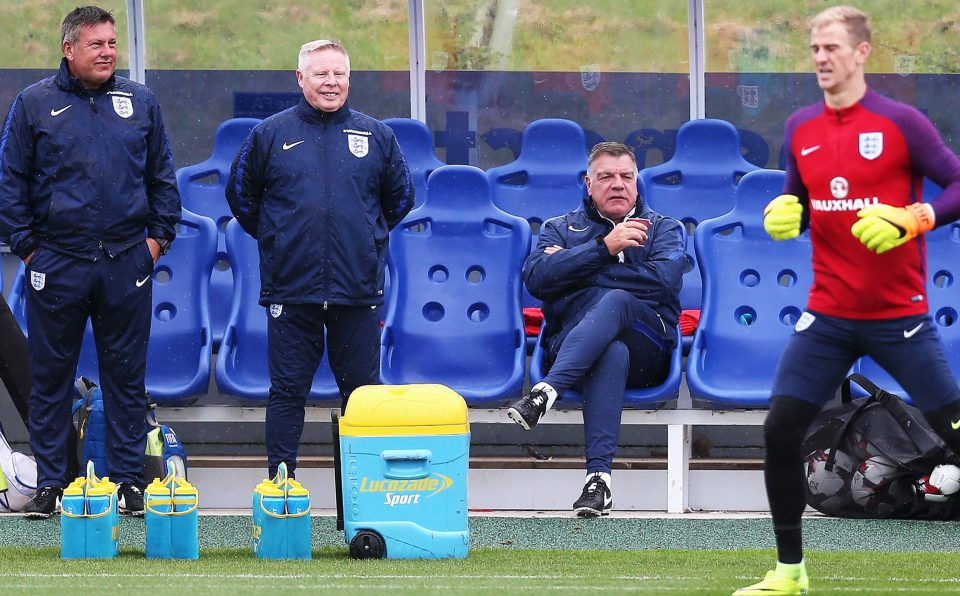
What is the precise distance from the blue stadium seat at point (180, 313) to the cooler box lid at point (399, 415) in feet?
5.93

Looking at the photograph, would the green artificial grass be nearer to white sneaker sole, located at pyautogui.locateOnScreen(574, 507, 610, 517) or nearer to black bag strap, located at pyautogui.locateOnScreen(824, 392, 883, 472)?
white sneaker sole, located at pyautogui.locateOnScreen(574, 507, 610, 517)

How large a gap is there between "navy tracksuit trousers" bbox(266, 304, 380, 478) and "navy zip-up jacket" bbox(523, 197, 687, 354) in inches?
32.7

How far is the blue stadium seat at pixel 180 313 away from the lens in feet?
23.9

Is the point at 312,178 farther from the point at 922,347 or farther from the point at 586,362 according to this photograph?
the point at 922,347

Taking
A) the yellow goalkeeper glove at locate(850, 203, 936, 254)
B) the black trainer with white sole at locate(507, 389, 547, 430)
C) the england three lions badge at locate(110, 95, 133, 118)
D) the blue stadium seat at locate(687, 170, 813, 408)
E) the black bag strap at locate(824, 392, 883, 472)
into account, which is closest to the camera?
the yellow goalkeeper glove at locate(850, 203, 936, 254)

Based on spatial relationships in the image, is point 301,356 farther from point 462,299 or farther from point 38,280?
point 462,299

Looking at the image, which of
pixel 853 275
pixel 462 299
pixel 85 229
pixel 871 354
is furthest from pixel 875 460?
pixel 85 229

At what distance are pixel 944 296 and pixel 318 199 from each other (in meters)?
3.08

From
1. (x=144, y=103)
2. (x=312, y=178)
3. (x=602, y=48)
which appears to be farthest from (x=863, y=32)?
(x=602, y=48)

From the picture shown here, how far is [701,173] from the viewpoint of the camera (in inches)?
313

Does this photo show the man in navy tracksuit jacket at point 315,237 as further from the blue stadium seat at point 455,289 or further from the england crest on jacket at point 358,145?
the blue stadium seat at point 455,289

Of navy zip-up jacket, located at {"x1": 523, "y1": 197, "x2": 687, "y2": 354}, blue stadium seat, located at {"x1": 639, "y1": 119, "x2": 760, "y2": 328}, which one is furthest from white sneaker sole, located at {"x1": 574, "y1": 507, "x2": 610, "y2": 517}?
blue stadium seat, located at {"x1": 639, "y1": 119, "x2": 760, "y2": 328}

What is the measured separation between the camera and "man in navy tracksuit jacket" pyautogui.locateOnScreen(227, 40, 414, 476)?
6.27 meters

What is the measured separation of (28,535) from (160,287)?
5.90 ft
